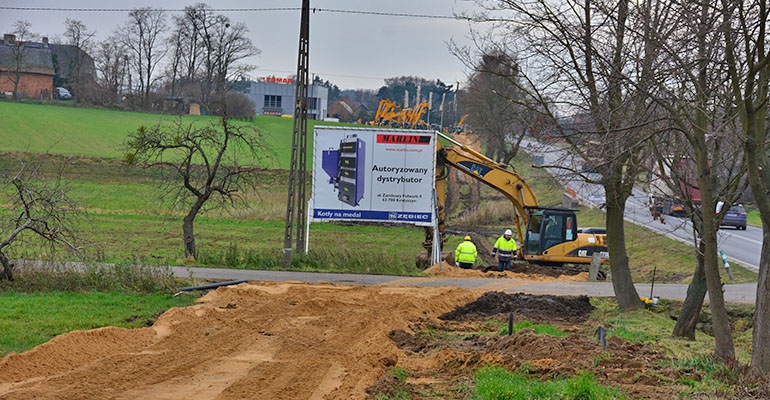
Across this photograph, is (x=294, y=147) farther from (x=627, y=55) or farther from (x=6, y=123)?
(x=6, y=123)

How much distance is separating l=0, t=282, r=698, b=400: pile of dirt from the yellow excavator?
12.2m

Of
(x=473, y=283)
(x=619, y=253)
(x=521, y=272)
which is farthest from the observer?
(x=521, y=272)

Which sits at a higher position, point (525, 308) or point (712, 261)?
point (712, 261)

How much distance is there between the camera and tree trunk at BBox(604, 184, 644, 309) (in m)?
18.6

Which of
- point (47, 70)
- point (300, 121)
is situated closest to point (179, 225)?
point (300, 121)

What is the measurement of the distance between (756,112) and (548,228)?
21.0 meters

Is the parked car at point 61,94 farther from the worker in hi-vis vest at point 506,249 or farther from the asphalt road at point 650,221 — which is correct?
the worker in hi-vis vest at point 506,249

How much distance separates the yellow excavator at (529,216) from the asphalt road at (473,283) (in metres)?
5.00

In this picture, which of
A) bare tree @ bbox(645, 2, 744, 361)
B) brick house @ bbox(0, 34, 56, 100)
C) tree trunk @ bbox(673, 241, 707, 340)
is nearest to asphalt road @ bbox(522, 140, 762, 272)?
tree trunk @ bbox(673, 241, 707, 340)

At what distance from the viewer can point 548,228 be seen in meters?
31.4

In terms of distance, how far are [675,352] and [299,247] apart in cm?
1626

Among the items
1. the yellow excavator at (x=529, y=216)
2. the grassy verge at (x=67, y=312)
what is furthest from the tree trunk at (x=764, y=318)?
the yellow excavator at (x=529, y=216)

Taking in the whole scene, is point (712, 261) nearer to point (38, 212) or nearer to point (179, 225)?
point (38, 212)

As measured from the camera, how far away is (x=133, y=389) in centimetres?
1024
